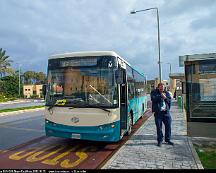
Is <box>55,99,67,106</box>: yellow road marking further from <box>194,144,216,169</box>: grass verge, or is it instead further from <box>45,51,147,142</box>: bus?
<box>194,144,216,169</box>: grass verge

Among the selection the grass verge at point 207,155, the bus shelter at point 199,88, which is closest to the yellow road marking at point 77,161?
the grass verge at point 207,155

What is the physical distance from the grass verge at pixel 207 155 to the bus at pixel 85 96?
2433 millimetres

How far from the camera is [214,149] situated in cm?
753

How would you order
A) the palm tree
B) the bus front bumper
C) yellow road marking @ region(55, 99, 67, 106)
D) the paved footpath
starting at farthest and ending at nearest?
1. the palm tree
2. yellow road marking @ region(55, 99, 67, 106)
3. the bus front bumper
4. the paved footpath

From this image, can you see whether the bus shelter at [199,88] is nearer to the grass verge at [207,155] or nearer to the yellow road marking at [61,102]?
the grass verge at [207,155]

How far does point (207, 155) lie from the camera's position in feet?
22.5

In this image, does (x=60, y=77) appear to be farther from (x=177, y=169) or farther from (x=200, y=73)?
(x=200, y=73)

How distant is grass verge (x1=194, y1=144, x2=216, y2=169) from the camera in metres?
6.04

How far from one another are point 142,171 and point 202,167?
4.74ft

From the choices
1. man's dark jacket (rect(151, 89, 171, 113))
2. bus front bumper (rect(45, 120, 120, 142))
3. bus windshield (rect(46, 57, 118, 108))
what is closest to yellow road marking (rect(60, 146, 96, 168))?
bus front bumper (rect(45, 120, 120, 142))

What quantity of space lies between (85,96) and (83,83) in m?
0.41

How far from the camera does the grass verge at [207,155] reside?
238 inches

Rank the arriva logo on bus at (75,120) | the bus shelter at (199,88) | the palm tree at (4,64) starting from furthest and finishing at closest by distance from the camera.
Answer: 1. the palm tree at (4,64)
2. the bus shelter at (199,88)
3. the arriva logo on bus at (75,120)

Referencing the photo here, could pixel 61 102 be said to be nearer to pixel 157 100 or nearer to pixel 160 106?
pixel 157 100
